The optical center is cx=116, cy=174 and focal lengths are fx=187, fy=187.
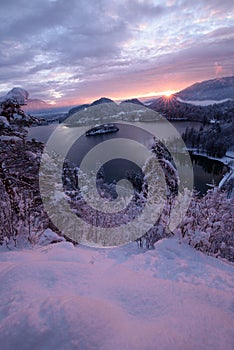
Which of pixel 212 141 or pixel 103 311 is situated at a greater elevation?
pixel 212 141

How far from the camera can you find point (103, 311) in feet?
7.73

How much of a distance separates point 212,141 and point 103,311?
247 feet

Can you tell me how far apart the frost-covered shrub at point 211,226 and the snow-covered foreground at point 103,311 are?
10.1 feet

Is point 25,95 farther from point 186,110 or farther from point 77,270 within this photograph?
point 186,110

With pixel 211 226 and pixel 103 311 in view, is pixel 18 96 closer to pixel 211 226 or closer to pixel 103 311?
pixel 103 311

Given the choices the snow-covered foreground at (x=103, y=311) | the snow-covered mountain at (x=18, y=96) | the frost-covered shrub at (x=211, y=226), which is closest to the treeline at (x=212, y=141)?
the frost-covered shrub at (x=211, y=226)

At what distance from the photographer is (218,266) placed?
565 cm

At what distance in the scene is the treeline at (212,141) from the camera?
209 ft

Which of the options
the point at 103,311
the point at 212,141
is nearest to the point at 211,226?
the point at 103,311

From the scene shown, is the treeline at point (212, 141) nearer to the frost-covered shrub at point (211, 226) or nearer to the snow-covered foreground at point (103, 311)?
the frost-covered shrub at point (211, 226)

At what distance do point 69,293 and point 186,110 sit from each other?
529 feet

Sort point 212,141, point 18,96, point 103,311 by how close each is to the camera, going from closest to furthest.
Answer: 1. point 103,311
2. point 18,96
3. point 212,141

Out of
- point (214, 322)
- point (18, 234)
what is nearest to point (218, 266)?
point (214, 322)

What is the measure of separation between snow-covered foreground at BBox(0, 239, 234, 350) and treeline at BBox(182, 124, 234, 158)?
68.0m
